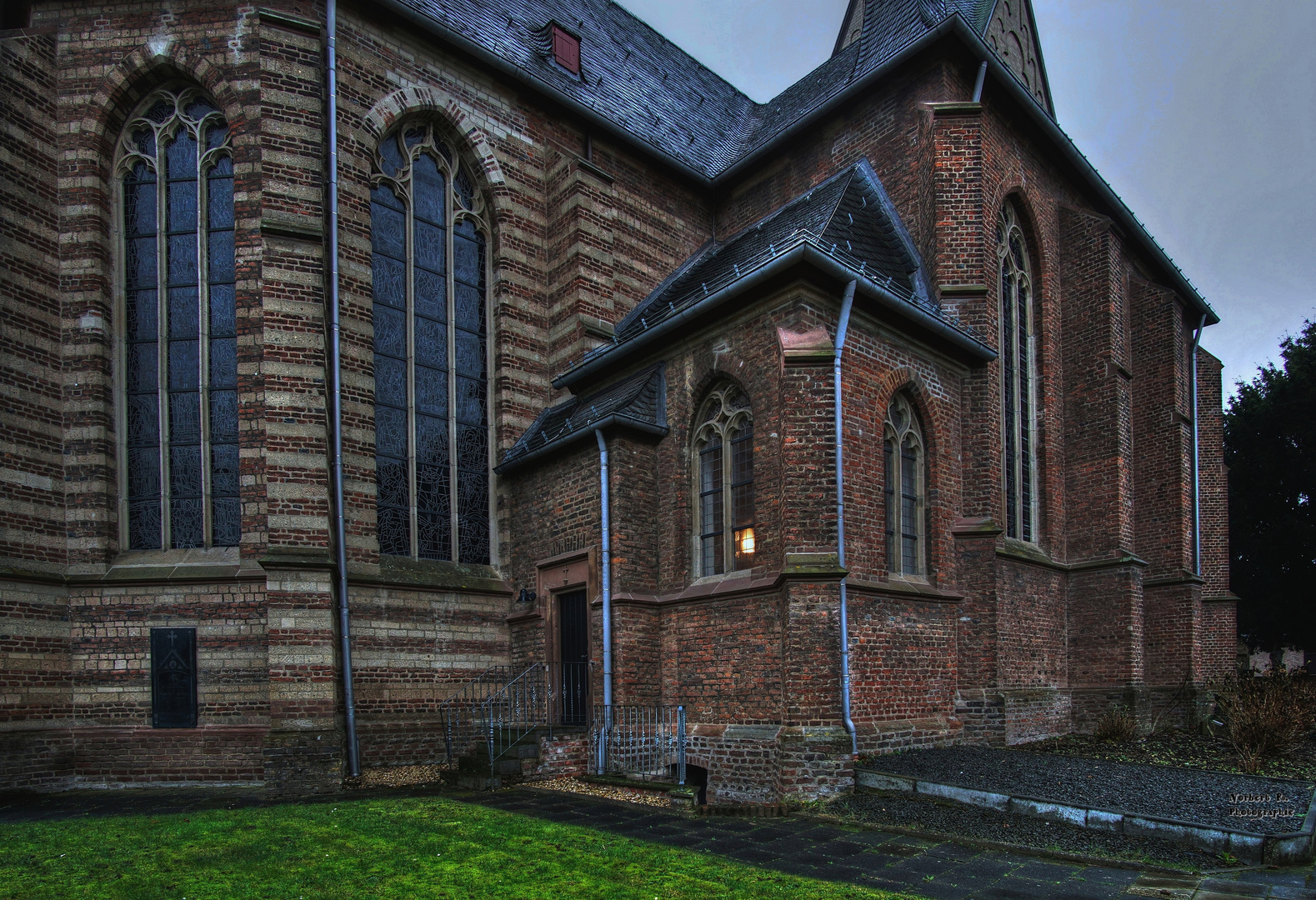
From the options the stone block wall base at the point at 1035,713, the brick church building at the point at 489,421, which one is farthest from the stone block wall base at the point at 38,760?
the stone block wall base at the point at 1035,713

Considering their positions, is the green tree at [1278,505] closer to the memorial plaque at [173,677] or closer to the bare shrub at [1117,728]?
the bare shrub at [1117,728]

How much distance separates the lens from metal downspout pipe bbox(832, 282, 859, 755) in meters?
9.58

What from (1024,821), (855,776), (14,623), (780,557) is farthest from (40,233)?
(1024,821)

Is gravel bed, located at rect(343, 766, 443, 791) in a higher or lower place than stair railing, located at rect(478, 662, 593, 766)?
lower

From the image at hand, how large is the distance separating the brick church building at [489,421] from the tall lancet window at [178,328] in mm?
53

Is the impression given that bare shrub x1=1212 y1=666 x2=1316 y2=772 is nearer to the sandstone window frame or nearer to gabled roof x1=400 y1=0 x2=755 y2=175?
the sandstone window frame

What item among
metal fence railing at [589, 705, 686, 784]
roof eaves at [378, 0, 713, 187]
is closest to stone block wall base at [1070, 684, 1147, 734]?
metal fence railing at [589, 705, 686, 784]

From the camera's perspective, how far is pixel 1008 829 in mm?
7332

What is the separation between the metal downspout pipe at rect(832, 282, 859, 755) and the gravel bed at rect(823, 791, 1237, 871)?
88 centimetres

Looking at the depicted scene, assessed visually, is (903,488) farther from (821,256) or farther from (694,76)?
(694,76)

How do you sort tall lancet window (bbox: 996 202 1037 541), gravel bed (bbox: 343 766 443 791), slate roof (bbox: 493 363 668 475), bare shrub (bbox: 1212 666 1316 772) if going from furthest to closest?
1. tall lancet window (bbox: 996 202 1037 541)
2. slate roof (bbox: 493 363 668 475)
3. bare shrub (bbox: 1212 666 1316 772)
4. gravel bed (bbox: 343 766 443 791)

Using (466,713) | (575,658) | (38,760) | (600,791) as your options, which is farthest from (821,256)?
(38,760)

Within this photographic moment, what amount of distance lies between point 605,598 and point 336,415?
440cm

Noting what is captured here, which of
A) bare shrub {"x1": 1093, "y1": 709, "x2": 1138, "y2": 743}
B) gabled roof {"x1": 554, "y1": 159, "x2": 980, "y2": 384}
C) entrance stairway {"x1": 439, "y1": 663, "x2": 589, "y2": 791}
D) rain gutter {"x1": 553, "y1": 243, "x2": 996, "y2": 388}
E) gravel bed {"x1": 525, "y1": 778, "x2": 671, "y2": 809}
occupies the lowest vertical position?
bare shrub {"x1": 1093, "y1": 709, "x2": 1138, "y2": 743}
